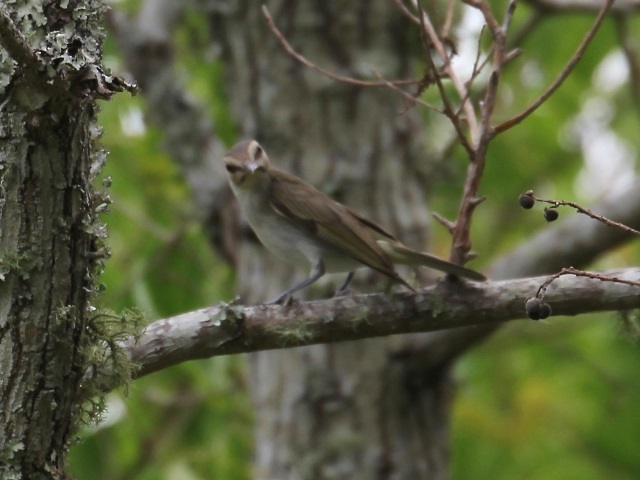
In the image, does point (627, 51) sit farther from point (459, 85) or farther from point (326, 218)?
point (459, 85)

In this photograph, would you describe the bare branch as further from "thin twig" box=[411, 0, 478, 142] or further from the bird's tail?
the bird's tail

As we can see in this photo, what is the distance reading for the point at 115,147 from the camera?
255 inches

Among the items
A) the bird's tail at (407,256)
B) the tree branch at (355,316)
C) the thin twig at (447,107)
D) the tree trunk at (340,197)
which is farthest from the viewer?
the tree trunk at (340,197)

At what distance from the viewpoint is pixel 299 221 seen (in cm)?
448

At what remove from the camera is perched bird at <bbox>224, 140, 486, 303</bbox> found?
4211 mm

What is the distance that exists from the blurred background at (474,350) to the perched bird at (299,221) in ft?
4.49

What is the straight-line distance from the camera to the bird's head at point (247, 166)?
177 inches

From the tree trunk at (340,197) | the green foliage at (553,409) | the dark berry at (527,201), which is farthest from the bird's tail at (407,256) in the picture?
the green foliage at (553,409)

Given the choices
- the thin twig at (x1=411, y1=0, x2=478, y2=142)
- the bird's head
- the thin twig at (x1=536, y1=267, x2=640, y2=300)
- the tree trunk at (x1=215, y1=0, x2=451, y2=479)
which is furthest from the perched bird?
the thin twig at (x1=536, y1=267, x2=640, y2=300)

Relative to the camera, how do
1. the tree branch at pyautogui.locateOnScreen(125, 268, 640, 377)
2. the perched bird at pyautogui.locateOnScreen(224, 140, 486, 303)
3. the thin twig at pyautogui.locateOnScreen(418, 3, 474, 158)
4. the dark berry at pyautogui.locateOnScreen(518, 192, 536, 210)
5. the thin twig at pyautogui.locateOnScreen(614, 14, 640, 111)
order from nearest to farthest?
1. the dark berry at pyautogui.locateOnScreen(518, 192, 536, 210)
2. the tree branch at pyautogui.locateOnScreen(125, 268, 640, 377)
3. the thin twig at pyautogui.locateOnScreen(418, 3, 474, 158)
4. the perched bird at pyautogui.locateOnScreen(224, 140, 486, 303)
5. the thin twig at pyautogui.locateOnScreen(614, 14, 640, 111)

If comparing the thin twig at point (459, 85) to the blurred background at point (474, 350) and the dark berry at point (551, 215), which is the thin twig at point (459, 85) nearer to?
the dark berry at point (551, 215)

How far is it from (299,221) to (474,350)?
282 centimetres

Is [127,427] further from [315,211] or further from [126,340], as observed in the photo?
[126,340]

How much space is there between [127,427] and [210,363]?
1627mm
